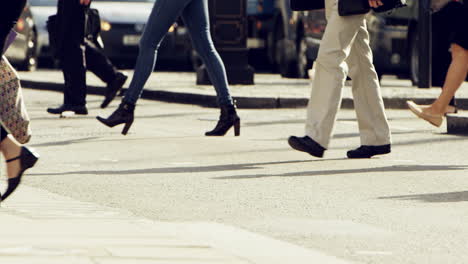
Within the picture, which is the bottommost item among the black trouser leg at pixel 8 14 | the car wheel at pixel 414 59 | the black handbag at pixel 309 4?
the car wheel at pixel 414 59

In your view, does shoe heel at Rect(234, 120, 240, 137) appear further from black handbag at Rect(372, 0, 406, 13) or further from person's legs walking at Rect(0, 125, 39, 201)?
person's legs walking at Rect(0, 125, 39, 201)

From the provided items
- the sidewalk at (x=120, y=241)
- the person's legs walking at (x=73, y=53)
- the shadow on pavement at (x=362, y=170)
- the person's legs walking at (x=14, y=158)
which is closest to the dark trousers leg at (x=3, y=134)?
the person's legs walking at (x=14, y=158)

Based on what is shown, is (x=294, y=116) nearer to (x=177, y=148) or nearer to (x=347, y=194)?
(x=177, y=148)

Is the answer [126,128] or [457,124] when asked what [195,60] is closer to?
[457,124]

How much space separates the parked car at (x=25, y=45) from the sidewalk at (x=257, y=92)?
1.99 m

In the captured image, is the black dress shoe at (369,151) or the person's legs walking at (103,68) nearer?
the black dress shoe at (369,151)

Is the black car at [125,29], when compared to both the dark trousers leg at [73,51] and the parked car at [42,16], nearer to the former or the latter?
the parked car at [42,16]

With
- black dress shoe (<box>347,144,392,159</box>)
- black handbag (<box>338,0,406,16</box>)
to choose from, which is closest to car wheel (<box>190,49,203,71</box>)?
black dress shoe (<box>347,144,392,159</box>)

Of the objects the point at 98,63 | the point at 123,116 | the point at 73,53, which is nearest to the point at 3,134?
the point at 123,116

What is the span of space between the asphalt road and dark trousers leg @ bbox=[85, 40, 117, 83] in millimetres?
1194

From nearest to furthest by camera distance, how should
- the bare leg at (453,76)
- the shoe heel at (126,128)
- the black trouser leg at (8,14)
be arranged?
the black trouser leg at (8,14) < the bare leg at (453,76) < the shoe heel at (126,128)

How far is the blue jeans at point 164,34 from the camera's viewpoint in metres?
10.6

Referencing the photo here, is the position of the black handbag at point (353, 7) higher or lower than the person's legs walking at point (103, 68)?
higher

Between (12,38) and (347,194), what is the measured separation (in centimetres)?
195
